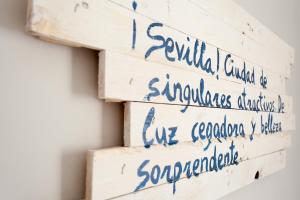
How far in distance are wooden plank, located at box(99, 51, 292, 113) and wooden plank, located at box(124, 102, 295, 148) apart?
0.02 metres

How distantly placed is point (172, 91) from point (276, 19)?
0.89m

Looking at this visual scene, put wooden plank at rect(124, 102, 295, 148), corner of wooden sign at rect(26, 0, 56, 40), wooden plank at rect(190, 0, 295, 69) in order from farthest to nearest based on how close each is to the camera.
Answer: wooden plank at rect(190, 0, 295, 69) → wooden plank at rect(124, 102, 295, 148) → corner of wooden sign at rect(26, 0, 56, 40)

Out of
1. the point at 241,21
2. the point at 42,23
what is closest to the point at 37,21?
the point at 42,23

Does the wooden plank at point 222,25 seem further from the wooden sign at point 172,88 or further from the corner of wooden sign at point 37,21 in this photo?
the corner of wooden sign at point 37,21

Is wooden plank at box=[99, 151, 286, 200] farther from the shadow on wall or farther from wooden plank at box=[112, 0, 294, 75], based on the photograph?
wooden plank at box=[112, 0, 294, 75]

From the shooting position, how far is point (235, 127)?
78 centimetres

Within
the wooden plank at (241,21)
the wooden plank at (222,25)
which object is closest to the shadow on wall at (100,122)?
the wooden plank at (222,25)

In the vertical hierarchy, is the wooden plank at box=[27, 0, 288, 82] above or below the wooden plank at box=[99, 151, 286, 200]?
above

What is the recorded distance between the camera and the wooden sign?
1.36 feet

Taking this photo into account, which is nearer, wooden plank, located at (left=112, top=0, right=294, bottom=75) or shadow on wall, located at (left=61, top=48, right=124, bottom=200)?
shadow on wall, located at (left=61, top=48, right=124, bottom=200)

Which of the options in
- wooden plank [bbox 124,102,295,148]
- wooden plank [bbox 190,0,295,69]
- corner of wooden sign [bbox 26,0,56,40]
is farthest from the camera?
wooden plank [bbox 190,0,295,69]

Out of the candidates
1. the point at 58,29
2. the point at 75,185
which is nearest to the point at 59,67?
the point at 58,29

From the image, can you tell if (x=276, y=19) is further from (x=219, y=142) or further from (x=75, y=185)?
(x=75, y=185)

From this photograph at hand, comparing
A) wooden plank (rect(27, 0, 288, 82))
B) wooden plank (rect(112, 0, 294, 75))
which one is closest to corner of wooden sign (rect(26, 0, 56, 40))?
wooden plank (rect(27, 0, 288, 82))
